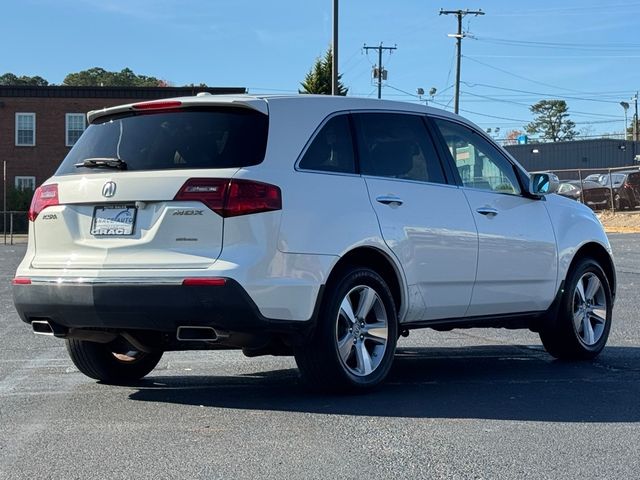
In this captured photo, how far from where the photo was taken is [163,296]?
18.2 feet

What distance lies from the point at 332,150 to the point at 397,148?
2.33 feet

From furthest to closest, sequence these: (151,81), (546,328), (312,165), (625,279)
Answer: (151,81), (625,279), (546,328), (312,165)

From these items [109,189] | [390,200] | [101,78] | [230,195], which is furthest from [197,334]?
[101,78]

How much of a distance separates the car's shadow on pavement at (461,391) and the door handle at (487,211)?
4.03 ft

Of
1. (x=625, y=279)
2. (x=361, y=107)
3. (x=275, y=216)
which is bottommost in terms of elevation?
(x=625, y=279)

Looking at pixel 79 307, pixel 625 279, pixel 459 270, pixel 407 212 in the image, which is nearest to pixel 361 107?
pixel 407 212

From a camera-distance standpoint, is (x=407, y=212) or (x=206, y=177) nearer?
(x=206, y=177)

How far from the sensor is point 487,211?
720cm

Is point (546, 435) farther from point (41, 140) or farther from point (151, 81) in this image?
point (151, 81)

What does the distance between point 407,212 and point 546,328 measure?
2.07 m

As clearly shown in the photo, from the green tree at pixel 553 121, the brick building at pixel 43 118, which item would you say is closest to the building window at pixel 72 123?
the brick building at pixel 43 118

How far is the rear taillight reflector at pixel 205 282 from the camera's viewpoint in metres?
5.45

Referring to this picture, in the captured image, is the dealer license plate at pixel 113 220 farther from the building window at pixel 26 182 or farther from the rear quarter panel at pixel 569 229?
the building window at pixel 26 182

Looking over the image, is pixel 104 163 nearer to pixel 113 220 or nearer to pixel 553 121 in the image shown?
pixel 113 220
